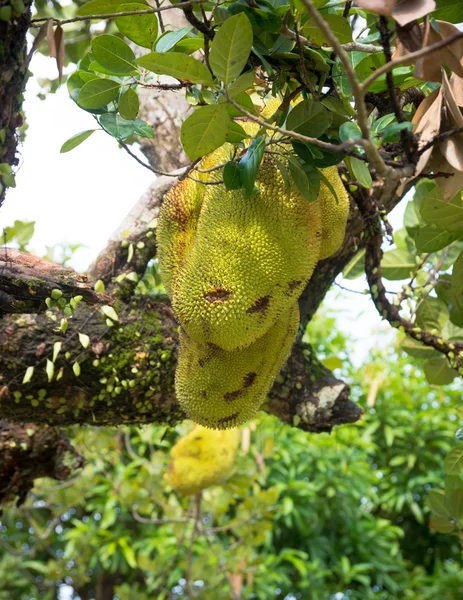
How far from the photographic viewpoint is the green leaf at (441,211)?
95 cm

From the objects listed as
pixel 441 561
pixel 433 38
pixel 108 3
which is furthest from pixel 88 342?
pixel 441 561

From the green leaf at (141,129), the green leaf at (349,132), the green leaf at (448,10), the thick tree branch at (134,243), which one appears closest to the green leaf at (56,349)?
the thick tree branch at (134,243)

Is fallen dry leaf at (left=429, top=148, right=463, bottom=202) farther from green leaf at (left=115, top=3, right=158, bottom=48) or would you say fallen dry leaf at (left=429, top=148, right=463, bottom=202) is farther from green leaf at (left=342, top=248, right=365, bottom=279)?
green leaf at (left=342, top=248, right=365, bottom=279)

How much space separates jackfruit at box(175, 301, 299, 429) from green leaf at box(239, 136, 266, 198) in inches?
8.9

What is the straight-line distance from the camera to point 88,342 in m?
1.20

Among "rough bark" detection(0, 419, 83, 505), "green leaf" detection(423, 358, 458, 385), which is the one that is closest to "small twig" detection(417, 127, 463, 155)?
"green leaf" detection(423, 358, 458, 385)

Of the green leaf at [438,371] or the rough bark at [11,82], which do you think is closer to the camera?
the rough bark at [11,82]

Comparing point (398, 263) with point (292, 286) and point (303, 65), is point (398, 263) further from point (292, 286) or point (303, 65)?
point (303, 65)

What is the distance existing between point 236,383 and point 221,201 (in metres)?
0.26

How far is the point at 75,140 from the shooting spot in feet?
2.78

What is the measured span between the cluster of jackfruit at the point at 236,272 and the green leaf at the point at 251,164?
5cm

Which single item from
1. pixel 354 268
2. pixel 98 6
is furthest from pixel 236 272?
pixel 354 268

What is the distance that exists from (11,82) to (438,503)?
1108mm

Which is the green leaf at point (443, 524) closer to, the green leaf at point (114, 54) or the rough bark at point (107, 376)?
the rough bark at point (107, 376)
